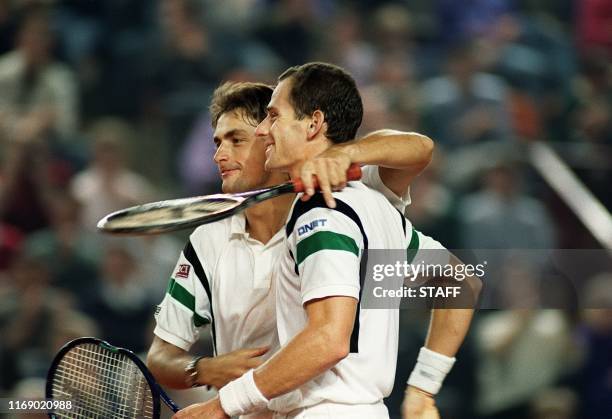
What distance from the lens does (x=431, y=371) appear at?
325cm

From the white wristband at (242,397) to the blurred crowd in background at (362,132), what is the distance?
8.73 ft

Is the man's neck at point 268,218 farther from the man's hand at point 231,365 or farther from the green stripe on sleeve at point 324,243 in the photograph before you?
the green stripe on sleeve at point 324,243

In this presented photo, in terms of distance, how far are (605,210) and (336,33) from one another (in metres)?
1.80

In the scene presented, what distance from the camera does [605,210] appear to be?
5836 mm

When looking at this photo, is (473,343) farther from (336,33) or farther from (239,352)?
(239,352)

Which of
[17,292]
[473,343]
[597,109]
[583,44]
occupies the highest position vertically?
[583,44]

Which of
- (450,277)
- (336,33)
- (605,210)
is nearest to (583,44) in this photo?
(605,210)

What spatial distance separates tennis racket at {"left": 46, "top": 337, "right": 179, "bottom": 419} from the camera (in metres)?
3.10

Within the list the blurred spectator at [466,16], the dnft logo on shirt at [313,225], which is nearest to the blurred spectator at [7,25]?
the blurred spectator at [466,16]

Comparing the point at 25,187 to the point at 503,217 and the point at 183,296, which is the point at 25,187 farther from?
the point at 183,296

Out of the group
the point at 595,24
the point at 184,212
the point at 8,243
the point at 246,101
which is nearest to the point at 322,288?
the point at 184,212

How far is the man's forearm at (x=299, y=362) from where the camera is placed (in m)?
2.60

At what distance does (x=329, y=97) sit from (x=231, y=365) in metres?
0.80

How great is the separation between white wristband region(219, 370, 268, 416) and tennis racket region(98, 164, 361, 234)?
18.1 inches
